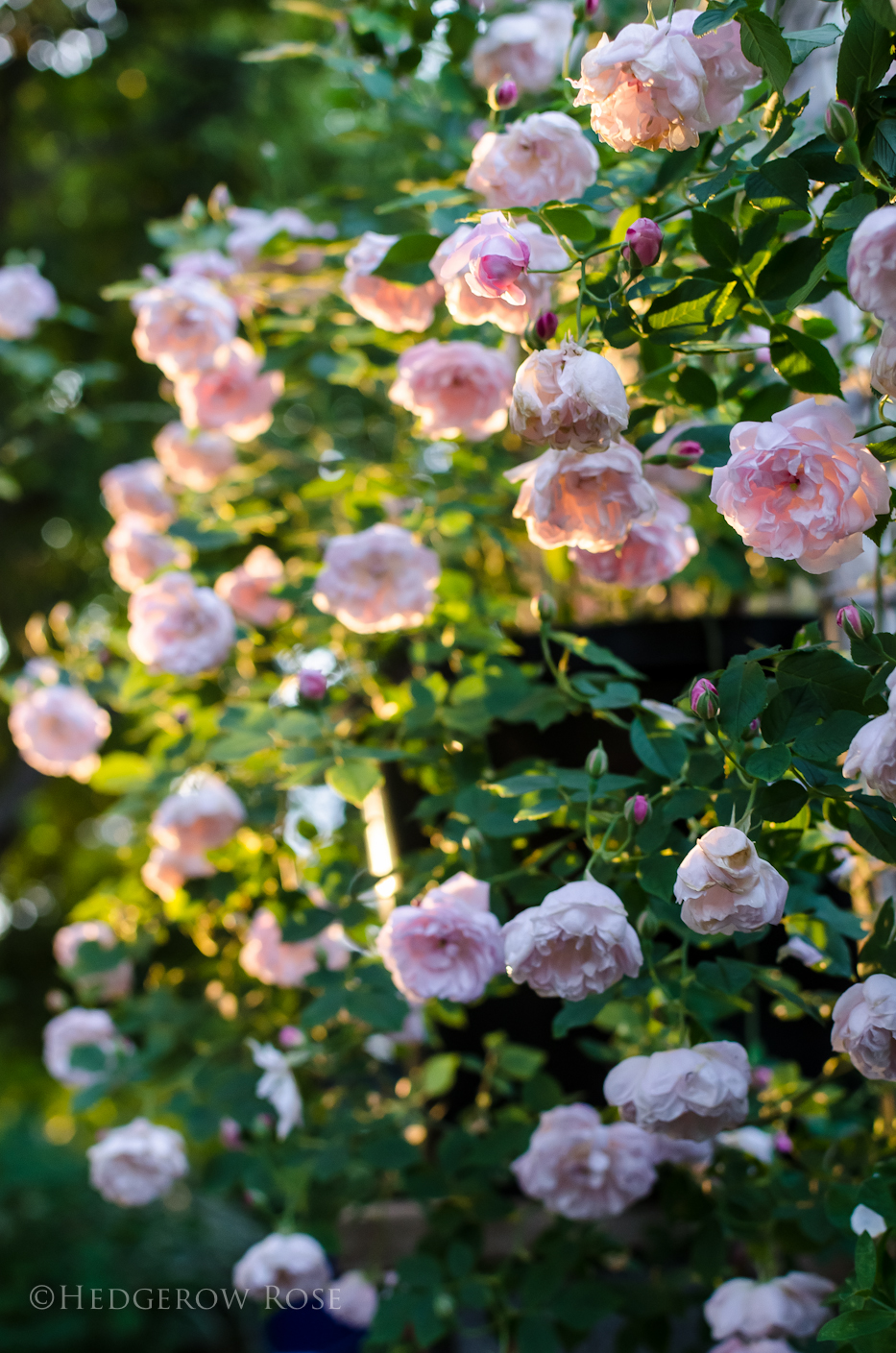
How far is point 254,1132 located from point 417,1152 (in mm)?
150

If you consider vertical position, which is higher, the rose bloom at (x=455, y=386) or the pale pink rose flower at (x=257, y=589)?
the rose bloom at (x=455, y=386)

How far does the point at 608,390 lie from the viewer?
41 centimetres

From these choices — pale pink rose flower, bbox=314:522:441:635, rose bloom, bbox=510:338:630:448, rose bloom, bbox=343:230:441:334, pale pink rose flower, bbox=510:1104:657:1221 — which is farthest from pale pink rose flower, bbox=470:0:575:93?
pale pink rose flower, bbox=510:1104:657:1221

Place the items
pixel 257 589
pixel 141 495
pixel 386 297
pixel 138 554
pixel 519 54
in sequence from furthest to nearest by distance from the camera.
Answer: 1. pixel 141 495
2. pixel 138 554
3. pixel 257 589
4. pixel 519 54
5. pixel 386 297

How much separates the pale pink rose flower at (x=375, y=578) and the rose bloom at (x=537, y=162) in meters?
0.24

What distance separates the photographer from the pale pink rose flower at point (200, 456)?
40.1 inches

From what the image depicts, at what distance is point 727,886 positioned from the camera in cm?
41

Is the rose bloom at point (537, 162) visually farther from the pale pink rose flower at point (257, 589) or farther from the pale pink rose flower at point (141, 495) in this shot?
the pale pink rose flower at point (141, 495)

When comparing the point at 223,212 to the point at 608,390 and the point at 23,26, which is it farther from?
the point at 23,26

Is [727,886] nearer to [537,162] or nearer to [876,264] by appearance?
[876,264]

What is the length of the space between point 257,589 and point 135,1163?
54 cm

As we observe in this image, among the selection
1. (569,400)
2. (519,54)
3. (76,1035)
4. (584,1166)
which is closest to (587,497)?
(569,400)

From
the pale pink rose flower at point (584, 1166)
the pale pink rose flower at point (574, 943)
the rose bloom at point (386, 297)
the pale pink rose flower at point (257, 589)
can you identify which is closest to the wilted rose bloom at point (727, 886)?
the pale pink rose flower at point (574, 943)

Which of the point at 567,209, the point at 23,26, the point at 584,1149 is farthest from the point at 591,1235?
the point at 23,26
